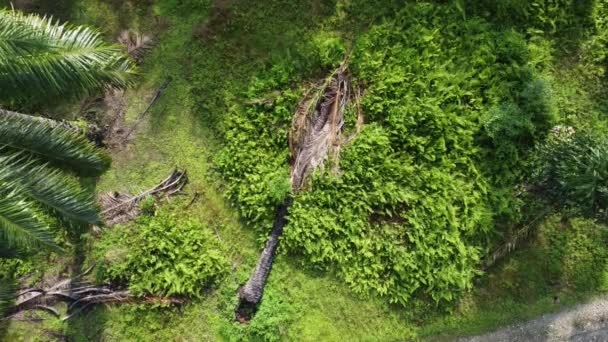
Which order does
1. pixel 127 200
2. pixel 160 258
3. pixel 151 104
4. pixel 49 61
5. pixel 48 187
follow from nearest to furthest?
pixel 49 61
pixel 48 187
pixel 160 258
pixel 127 200
pixel 151 104

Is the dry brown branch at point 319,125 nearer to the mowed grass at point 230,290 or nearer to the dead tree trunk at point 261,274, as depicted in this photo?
the dead tree trunk at point 261,274

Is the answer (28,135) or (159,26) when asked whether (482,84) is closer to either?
(159,26)

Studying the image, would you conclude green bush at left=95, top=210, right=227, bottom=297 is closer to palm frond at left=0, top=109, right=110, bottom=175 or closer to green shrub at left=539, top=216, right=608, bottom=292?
palm frond at left=0, top=109, right=110, bottom=175

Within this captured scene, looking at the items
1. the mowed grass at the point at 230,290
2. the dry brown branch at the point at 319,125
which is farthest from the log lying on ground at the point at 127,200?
the dry brown branch at the point at 319,125

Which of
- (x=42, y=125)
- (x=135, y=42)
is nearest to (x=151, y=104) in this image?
(x=135, y=42)

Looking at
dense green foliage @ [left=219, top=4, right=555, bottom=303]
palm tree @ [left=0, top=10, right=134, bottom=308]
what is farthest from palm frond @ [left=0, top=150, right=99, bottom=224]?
dense green foliage @ [left=219, top=4, right=555, bottom=303]

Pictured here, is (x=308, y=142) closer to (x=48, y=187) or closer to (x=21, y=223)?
(x=48, y=187)
